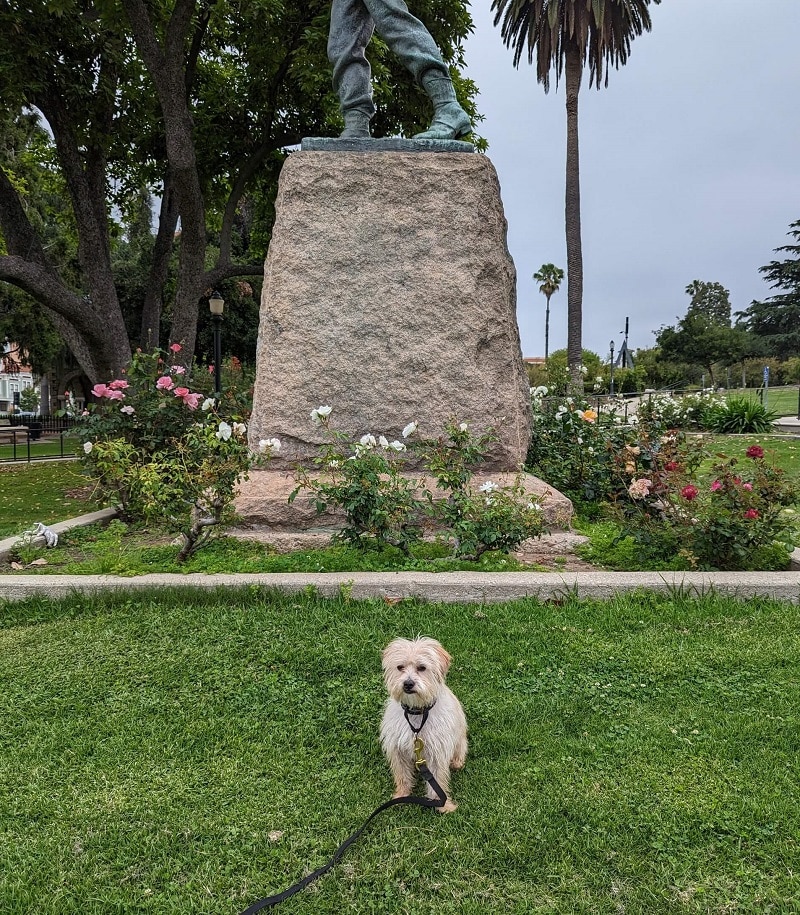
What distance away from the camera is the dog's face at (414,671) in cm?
206

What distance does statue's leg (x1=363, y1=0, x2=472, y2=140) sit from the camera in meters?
5.02

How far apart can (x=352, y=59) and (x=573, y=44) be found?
55.7ft

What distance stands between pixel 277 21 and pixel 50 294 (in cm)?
565

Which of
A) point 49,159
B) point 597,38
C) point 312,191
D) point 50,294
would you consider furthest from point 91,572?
point 597,38

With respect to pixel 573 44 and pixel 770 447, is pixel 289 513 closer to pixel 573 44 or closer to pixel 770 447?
pixel 770 447

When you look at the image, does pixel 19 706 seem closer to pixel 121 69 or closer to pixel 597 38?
pixel 121 69

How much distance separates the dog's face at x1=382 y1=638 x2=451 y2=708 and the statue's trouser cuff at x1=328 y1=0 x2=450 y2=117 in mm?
4572

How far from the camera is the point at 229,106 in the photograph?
11648mm

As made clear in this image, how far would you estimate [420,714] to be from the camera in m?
2.19

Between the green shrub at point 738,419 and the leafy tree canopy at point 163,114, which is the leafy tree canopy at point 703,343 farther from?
the leafy tree canopy at point 163,114

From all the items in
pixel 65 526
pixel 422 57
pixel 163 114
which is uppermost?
pixel 163 114

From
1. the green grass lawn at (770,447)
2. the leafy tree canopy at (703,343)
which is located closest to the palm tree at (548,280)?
the leafy tree canopy at (703,343)

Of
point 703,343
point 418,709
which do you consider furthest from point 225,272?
point 703,343

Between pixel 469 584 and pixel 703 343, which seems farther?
pixel 703 343
